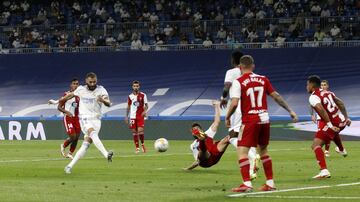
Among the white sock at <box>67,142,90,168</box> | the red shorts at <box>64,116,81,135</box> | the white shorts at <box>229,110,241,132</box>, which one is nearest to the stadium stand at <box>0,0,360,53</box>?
the red shorts at <box>64,116,81,135</box>

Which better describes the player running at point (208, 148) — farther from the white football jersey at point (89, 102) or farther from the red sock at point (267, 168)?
the red sock at point (267, 168)

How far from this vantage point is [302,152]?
29391 millimetres

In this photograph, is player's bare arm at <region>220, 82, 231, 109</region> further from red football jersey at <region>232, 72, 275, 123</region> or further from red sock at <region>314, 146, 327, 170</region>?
red football jersey at <region>232, 72, 275, 123</region>

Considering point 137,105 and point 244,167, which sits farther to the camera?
point 137,105

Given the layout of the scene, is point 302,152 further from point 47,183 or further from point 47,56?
point 47,56

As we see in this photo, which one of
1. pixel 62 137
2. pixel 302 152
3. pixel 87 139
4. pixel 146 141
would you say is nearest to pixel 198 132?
pixel 87 139

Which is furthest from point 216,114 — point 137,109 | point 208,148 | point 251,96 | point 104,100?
point 137,109

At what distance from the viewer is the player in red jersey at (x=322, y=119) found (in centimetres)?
1831

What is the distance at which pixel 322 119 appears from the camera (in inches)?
739

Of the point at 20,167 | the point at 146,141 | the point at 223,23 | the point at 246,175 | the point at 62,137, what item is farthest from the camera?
the point at 223,23

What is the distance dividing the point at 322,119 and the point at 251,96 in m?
4.20

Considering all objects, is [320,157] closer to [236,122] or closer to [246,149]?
[236,122]

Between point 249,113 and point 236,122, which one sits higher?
point 249,113

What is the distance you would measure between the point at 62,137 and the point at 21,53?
7.76 m
